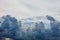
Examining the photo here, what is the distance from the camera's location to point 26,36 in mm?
1666

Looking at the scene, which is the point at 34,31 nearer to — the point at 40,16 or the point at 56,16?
the point at 40,16

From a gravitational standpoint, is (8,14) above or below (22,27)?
above

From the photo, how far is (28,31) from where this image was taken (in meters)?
1.68

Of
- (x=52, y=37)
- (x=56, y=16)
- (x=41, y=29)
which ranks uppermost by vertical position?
(x=56, y=16)

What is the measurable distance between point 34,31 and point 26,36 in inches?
4.5

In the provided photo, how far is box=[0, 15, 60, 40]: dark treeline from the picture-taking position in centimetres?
167

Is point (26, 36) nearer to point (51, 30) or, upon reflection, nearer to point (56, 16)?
point (51, 30)

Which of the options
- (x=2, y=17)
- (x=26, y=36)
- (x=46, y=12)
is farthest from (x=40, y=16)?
(x=2, y=17)

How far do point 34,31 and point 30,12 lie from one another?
24 centimetres

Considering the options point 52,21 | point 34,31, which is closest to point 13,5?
point 34,31

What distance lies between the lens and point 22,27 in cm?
169

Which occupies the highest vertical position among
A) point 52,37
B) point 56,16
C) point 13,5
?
point 13,5

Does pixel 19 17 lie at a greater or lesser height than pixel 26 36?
greater

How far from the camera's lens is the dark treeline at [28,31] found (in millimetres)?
1668
